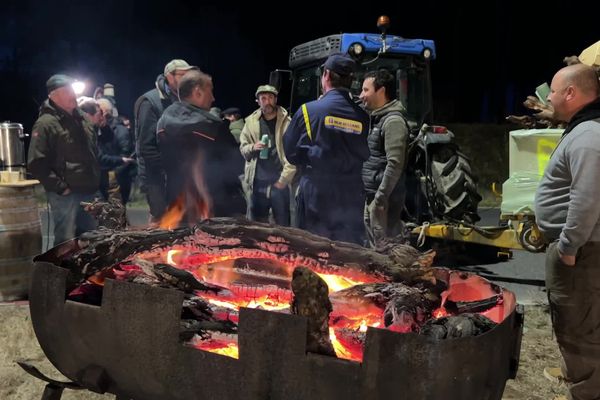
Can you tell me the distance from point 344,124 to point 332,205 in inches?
26.7

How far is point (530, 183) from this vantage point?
4629 mm

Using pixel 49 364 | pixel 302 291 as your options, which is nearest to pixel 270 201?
pixel 49 364

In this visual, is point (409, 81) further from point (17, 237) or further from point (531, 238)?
point (17, 237)

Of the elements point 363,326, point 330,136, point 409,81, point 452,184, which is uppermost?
point 409,81

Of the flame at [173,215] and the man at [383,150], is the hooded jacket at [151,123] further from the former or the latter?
the man at [383,150]

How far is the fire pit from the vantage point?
197 cm

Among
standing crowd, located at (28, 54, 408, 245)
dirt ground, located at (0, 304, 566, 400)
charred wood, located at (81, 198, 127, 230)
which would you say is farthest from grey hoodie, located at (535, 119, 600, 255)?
charred wood, located at (81, 198, 127, 230)

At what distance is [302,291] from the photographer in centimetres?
212

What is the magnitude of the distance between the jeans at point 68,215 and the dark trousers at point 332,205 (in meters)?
2.38

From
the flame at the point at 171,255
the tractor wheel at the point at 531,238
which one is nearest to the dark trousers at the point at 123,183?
the flame at the point at 171,255

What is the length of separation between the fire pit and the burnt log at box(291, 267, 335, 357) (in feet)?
0.08

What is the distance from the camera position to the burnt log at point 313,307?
6.85 ft

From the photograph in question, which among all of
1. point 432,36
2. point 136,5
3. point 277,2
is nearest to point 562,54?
point 432,36

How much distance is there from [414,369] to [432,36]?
52.7 feet
